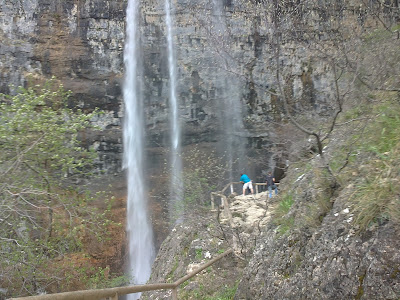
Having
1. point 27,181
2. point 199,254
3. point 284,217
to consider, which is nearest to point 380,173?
point 284,217

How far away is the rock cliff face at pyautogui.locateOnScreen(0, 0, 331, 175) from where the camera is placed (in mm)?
21109

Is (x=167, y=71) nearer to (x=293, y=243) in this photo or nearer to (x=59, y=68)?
(x=59, y=68)

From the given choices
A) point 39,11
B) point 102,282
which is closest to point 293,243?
point 102,282

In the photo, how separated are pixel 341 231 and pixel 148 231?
18.8 meters

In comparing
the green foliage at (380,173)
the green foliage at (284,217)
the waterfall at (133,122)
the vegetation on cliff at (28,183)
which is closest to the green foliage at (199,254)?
the vegetation on cliff at (28,183)

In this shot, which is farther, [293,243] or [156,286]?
[293,243]

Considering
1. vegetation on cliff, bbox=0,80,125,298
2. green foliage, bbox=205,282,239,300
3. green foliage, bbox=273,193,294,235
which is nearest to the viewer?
green foliage, bbox=273,193,294,235

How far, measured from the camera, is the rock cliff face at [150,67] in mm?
21109

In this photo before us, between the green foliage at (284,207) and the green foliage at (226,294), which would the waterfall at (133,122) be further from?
the green foliage at (284,207)

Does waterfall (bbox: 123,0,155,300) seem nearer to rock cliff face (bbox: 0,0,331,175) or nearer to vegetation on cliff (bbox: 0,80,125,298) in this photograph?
rock cliff face (bbox: 0,0,331,175)

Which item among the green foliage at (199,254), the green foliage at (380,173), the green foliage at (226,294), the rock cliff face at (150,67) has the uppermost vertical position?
the rock cliff face at (150,67)

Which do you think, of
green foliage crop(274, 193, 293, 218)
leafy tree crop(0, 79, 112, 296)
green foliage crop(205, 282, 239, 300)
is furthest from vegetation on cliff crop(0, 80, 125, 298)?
green foliage crop(274, 193, 293, 218)

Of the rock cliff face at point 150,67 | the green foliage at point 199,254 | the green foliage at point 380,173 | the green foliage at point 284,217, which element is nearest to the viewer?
the green foliage at point 380,173

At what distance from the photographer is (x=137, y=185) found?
2231cm
